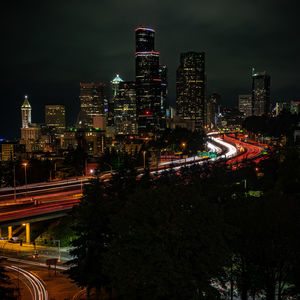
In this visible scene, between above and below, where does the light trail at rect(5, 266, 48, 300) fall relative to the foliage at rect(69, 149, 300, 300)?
below

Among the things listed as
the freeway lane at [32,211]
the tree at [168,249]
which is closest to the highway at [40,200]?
the freeway lane at [32,211]

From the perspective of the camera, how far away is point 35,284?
26.7 meters

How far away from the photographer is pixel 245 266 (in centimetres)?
→ 2005

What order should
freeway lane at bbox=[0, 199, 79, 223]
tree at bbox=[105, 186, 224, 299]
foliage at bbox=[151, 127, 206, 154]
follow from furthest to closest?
foliage at bbox=[151, 127, 206, 154] < freeway lane at bbox=[0, 199, 79, 223] < tree at bbox=[105, 186, 224, 299]

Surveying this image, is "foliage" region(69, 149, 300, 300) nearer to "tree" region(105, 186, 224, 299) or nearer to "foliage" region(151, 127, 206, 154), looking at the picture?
"tree" region(105, 186, 224, 299)

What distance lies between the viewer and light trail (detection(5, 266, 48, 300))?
80.9ft

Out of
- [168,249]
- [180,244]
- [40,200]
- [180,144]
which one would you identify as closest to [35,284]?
[40,200]

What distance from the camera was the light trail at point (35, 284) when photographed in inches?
971

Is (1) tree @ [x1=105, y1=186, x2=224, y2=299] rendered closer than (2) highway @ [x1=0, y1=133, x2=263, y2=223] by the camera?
Yes

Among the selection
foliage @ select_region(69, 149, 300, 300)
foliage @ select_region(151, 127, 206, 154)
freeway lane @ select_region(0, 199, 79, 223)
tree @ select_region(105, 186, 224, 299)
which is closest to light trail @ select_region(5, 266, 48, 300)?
freeway lane @ select_region(0, 199, 79, 223)

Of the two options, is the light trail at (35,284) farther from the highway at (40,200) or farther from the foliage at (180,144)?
the foliage at (180,144)

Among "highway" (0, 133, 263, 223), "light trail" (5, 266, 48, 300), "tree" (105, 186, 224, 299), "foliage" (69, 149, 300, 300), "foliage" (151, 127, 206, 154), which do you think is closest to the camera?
"tree" (105, 186, 224, 299)

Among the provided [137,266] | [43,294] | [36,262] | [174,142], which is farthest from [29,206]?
[174,142]

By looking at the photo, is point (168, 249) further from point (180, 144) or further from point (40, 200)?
point (180, 144)
